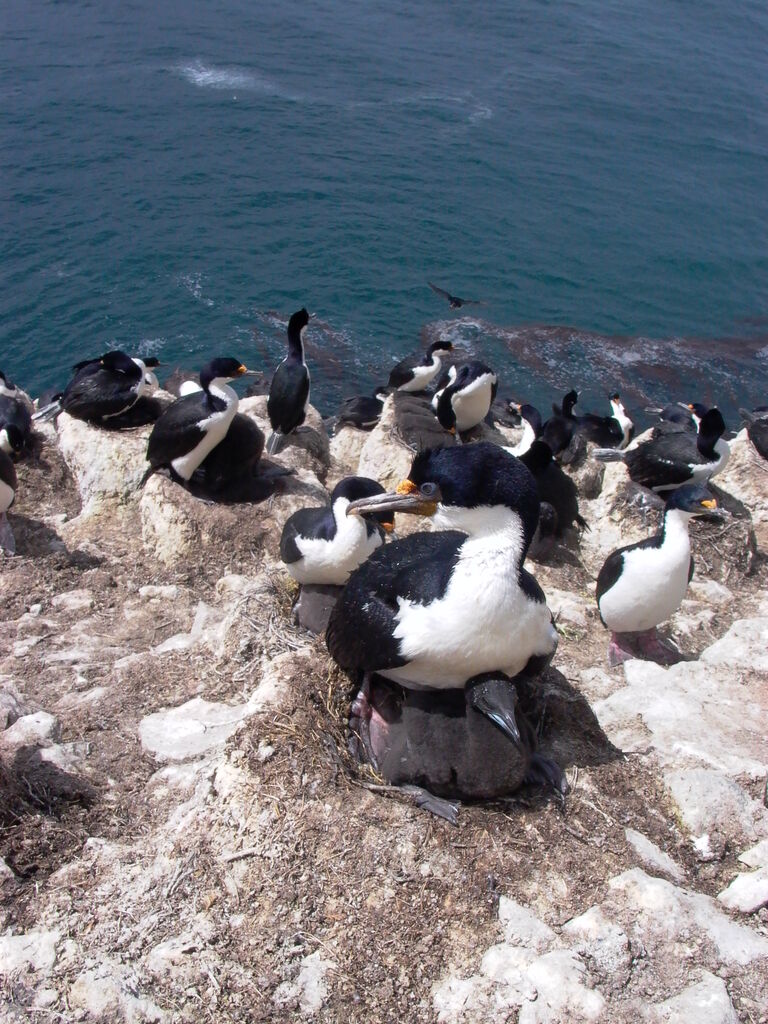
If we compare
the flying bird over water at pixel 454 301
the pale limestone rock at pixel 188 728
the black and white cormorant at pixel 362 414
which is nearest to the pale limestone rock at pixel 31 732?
the pale limestone rock at pixel 188 728

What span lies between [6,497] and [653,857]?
21.9 ft

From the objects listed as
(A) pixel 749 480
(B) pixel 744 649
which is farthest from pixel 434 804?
(A) pixel 749 480

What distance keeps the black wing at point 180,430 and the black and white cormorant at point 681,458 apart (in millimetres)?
4948

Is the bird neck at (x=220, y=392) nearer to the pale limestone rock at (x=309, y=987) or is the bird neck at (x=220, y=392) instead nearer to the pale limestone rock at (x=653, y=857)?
the pale limestone rock at (x=653, y=857)

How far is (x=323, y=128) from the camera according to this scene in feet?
88.4

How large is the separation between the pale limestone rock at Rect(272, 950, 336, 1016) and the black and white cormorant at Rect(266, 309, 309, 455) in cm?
702

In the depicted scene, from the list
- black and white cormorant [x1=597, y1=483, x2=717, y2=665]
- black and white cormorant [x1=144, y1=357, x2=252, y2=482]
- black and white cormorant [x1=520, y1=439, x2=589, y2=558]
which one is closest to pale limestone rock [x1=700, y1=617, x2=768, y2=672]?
black and white cormorant [x1=597, y1=483, x2=717, y2=665]

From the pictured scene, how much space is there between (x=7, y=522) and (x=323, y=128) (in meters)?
22.0

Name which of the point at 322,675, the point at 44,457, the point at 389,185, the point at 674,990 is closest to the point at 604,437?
the point at 44,457

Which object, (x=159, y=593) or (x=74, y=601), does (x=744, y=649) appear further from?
(x=74, y=601)

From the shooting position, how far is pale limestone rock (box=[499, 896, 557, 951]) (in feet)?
12.3

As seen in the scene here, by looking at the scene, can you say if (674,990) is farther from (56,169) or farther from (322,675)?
(56,169)

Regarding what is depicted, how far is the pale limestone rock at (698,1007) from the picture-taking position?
340cm

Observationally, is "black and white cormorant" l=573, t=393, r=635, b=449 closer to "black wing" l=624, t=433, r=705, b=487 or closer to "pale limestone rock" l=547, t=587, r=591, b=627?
"black wing" l=624, t=433, r=705, b=487
